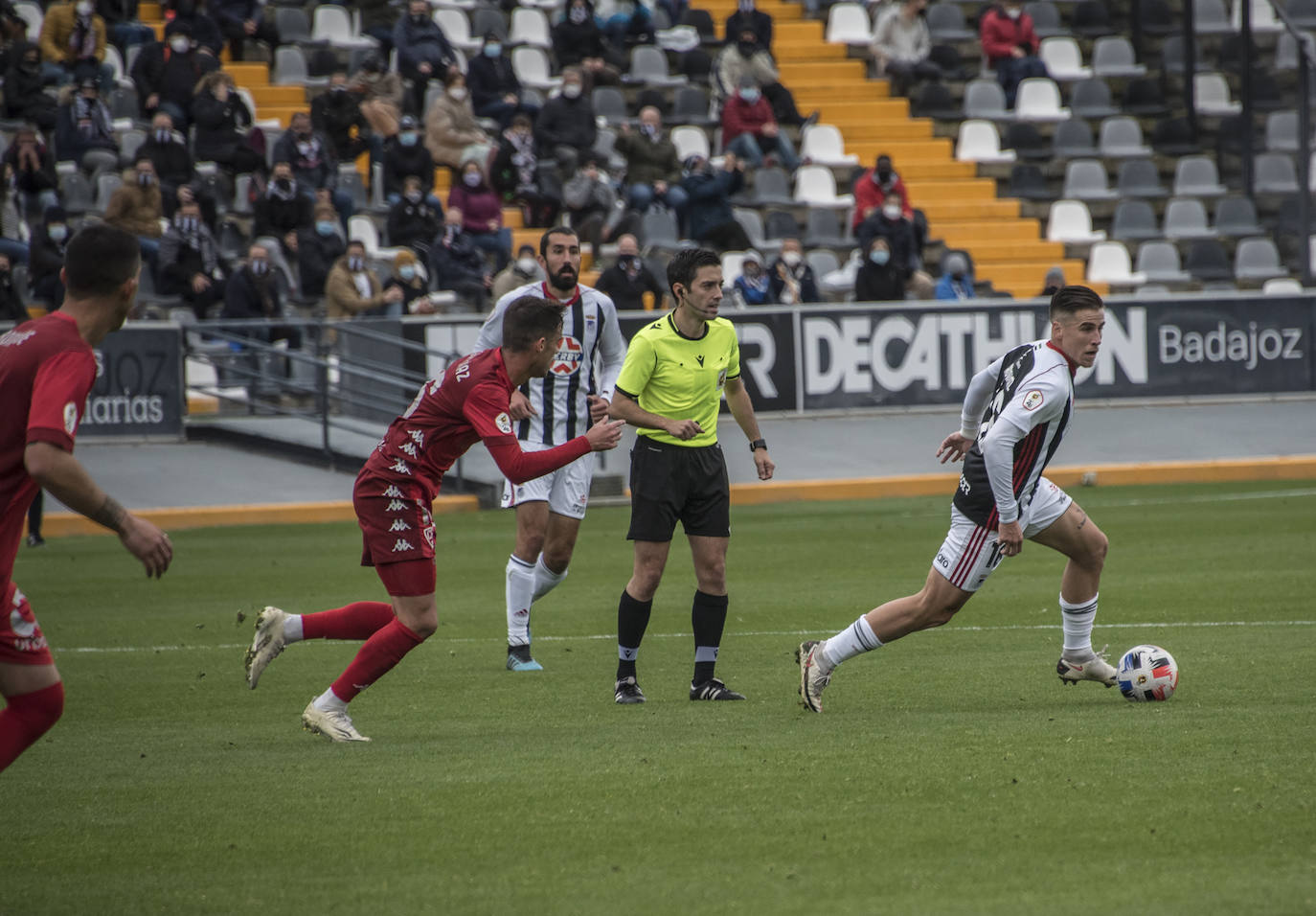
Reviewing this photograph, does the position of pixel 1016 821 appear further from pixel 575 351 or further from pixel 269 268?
pixel 269 268

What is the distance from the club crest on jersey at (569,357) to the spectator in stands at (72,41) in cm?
1640

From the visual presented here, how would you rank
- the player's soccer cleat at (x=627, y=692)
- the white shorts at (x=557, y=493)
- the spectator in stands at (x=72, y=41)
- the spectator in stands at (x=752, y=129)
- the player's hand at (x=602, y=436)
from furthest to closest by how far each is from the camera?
1. the spectator in stands at (x=752, y=129)
2. the spectator in stands at (x=72, y=41)
3. the white shorts at (x=557, y=493)
4. the player's soccer cleat at (x=627, y=692)
5. the player's hand at (x=602, y=436)

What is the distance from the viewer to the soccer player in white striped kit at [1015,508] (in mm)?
7566

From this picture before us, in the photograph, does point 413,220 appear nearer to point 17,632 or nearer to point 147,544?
point 17,632

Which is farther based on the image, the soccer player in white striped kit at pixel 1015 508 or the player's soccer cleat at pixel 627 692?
the player's soccer cleat at pixel 627 692

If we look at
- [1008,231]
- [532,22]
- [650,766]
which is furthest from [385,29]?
[650,766]

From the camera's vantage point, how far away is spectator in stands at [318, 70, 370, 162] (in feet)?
80.5

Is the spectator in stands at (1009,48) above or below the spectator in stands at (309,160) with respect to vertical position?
above

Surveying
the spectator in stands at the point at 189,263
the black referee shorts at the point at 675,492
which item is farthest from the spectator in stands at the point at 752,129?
the black referee shorts at the point at 675,492

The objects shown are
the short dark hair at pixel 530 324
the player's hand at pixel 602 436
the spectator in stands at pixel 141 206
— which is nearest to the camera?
the player's hand at pixel 602 436

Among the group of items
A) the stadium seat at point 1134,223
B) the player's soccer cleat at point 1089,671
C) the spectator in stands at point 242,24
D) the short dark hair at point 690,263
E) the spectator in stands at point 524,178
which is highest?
the spectator in stands at point 242,24

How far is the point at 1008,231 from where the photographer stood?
28422 mm

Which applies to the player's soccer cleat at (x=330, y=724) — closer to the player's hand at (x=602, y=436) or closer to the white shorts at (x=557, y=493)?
the player's hand at (x=602, y=436)

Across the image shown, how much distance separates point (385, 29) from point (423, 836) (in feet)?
76.1
